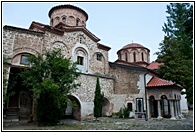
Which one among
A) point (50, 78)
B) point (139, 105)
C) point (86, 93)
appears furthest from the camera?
point (139, 105)

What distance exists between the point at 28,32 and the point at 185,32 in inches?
401

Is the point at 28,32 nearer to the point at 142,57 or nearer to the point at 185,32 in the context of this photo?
the point at 185,32

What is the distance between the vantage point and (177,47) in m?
8.30

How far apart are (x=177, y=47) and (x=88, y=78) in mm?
8027

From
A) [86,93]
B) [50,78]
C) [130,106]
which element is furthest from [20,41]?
[130,106]

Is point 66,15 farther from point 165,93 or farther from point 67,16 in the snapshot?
point 165,93

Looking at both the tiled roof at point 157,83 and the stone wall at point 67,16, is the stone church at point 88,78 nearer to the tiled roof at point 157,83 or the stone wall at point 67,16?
the tiled roof at point 157,83

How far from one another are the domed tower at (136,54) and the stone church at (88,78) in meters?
9.37

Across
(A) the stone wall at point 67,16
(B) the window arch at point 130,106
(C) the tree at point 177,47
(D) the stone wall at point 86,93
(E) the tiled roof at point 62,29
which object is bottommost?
(B) the window arch at point 130,106

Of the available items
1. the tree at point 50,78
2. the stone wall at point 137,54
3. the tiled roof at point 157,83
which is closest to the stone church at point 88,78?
the tiled roof at point 157,83

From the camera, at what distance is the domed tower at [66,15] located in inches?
707

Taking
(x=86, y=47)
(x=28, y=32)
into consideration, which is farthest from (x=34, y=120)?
(x=86, y=47)

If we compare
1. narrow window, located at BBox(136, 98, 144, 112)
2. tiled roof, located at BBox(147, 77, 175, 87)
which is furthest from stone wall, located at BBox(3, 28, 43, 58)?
tiled roof, located at BBox(147, 77, 175, 87)

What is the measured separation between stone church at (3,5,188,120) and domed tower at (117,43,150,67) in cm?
937
